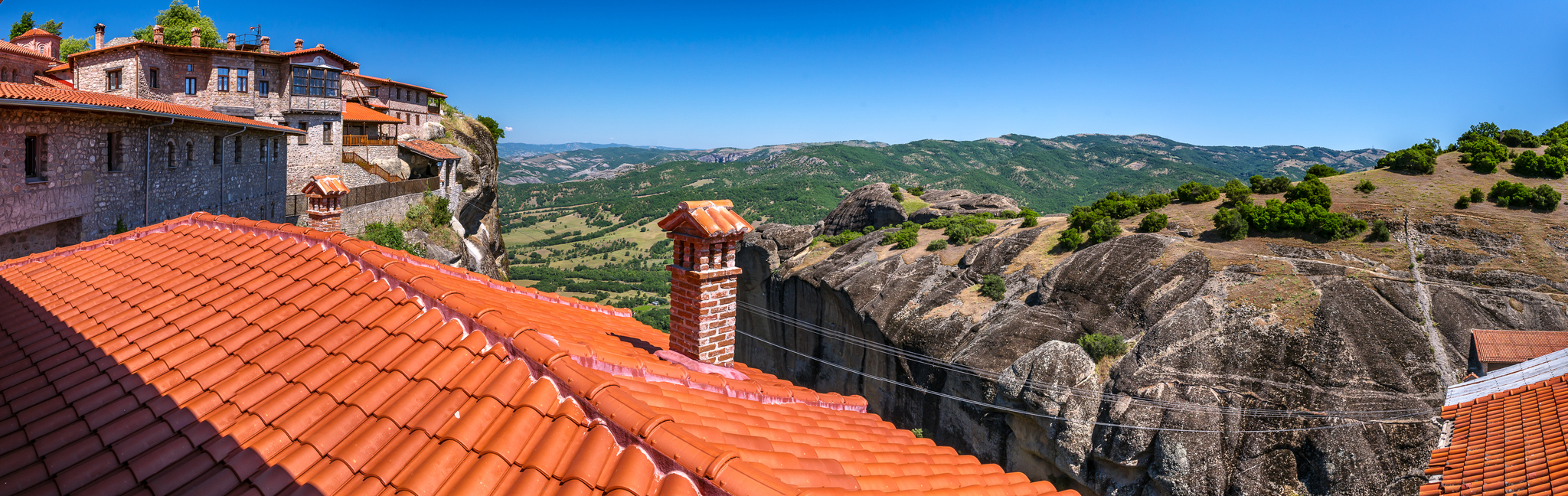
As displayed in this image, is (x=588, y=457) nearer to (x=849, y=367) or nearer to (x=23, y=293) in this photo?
(x=23, y=293)

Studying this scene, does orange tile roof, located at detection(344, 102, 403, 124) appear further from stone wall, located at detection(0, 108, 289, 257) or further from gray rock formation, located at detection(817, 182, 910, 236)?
gray rock formation, located at detection(817, 182, 910, 236)

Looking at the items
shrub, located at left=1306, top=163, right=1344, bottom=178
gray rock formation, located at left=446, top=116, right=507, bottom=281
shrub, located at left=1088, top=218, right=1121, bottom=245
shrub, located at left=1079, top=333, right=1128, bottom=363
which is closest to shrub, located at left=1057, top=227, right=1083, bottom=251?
shrub, located at left=1088, top=218, right=1121, bottom=245

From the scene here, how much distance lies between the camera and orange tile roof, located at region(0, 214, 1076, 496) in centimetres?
429

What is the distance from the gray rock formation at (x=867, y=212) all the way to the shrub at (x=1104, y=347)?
26716 mm

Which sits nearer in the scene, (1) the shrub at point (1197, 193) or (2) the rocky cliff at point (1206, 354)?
(2) the rocky cliff at point (1206, 354)

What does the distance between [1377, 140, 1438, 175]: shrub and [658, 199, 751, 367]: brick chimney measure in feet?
152

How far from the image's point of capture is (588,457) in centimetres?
430

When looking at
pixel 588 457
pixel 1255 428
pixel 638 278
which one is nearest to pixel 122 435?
pixel 588 457

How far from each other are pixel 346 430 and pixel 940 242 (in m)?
39.0

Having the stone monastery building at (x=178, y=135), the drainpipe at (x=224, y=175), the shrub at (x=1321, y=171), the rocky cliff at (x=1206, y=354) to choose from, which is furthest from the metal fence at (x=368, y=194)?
the shrub at (x=1321, y=171)

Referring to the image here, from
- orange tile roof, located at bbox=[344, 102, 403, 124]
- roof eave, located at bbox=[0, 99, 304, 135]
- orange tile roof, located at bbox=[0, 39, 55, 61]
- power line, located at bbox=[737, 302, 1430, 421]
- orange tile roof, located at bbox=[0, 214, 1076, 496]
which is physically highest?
orange tile roof, located at bbox=[0, 39, 55, 61]

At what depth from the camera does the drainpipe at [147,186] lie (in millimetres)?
20250

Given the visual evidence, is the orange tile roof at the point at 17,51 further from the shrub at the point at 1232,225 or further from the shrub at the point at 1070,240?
the shrub at the point at 1232,225

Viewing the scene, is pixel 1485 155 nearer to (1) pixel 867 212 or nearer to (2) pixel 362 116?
(1) pixel 867 212
